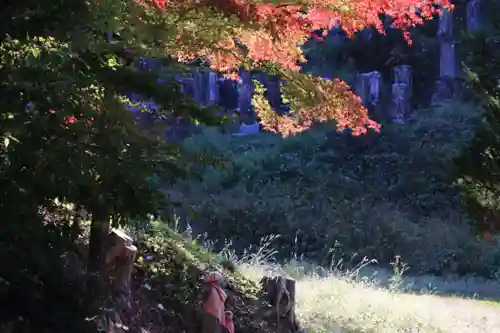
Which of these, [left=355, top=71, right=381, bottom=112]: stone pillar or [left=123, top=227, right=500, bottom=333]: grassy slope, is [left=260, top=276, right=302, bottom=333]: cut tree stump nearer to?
[left=123, top=227, right=500, bottom=333]: grassy slope

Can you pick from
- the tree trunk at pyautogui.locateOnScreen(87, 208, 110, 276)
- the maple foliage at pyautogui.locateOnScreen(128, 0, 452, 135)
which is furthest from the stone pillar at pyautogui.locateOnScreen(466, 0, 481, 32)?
the tree trunk at pyautogui.locateOnScreen(87, 208, 110, 276)

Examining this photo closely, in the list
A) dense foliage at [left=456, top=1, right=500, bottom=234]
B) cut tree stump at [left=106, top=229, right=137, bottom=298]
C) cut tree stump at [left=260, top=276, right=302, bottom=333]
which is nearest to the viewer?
cut tree stump at [left=106, top=229, right=137, bottom=298]

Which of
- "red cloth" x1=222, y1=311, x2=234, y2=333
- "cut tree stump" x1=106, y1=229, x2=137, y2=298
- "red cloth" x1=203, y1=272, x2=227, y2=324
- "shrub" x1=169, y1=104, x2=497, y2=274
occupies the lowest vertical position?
"shrub" x1=169, y1=104, x2=497, y2=274

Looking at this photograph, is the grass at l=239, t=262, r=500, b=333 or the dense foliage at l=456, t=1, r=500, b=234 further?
the grass at l=239, t=262, r=500, b=333

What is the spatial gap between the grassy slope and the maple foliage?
1.71 metres

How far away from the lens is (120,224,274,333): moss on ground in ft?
18.6

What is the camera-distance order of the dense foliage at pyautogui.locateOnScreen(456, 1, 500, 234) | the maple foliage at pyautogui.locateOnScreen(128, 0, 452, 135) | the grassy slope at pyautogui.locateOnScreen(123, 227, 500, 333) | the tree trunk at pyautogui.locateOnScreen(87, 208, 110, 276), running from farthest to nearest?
the grassy slope at pyautogui.locateOnScreen(123, 227, 500, 333)
the dense foliage at pyautogui.locateOnScreen(456, 1, 500, 234)
the tree trunk at pyautogui.locateOnScreen(87, 208, 110, 276)
the maple foliage at pyautogui.locateOnScreen(128, 0, 452, 135)

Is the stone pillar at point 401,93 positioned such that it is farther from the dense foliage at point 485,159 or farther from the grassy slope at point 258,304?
the dense foliage at point 485,159

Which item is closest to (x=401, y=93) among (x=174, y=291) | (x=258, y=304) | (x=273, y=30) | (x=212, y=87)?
(x=212, y=87)

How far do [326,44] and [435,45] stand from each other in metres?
3.40

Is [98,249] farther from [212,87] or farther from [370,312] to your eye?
[212,87]

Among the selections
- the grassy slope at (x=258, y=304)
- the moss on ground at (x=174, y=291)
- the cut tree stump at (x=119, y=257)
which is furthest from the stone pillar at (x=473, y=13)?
the cut tree stump at (x=119, y=257)

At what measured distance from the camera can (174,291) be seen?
20.2ft

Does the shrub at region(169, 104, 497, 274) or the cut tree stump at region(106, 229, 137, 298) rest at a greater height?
the cut tree stump at region(106, 229, 137, 298)
